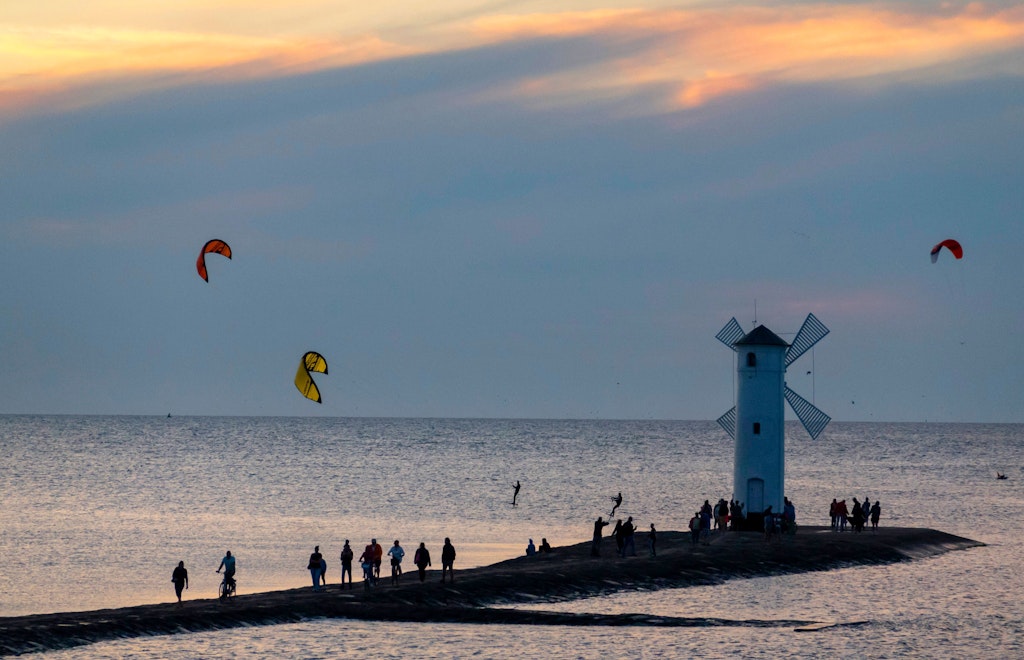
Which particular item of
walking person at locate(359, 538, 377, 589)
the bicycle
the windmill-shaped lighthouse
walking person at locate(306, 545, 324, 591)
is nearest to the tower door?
the windmill-shaped lighthouse

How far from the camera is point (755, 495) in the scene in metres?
43.1

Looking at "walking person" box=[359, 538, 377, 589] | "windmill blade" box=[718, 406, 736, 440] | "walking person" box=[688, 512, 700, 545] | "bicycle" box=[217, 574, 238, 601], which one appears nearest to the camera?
"bicycle" box=[217, 574, 238, 601]

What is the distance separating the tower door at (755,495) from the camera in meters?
43.0

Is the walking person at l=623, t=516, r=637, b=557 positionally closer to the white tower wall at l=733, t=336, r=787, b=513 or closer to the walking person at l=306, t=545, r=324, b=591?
the white tower wall at l=733, t=336, r=787, b=513

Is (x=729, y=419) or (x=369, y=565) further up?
(x=729, y=419)

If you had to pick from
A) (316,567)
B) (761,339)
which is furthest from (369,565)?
(761,339)

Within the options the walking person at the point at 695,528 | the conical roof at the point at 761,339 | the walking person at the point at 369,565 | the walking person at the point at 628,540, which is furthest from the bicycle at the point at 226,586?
the conical roof at the point at 761,339

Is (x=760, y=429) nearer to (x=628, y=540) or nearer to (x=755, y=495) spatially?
(x=755, y=495)

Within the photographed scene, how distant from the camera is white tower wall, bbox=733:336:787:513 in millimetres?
42969

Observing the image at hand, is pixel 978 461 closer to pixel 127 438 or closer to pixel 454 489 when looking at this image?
pixel 454 489

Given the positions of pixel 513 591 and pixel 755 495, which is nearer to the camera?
pixel 513 591

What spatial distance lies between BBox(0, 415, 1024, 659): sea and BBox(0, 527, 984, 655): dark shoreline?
57 cm

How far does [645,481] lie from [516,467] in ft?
77.6

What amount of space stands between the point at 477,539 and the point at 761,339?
15136 mm
